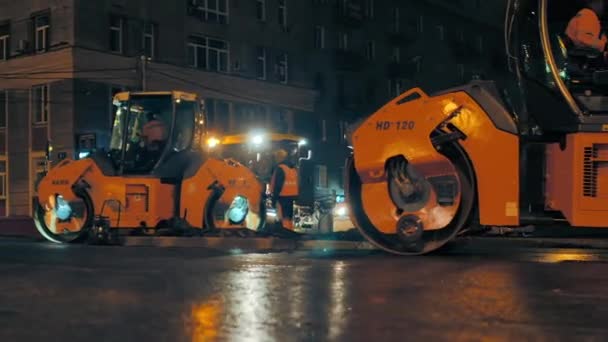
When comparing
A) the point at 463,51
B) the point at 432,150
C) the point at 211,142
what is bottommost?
the point at 432,150

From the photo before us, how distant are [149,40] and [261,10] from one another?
28.1ft

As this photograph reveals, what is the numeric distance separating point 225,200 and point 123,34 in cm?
2483

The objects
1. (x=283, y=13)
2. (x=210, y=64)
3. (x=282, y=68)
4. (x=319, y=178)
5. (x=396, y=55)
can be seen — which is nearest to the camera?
(x=319, y=178)

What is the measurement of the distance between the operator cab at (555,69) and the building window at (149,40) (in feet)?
98.6

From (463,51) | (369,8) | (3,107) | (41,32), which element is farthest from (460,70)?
(3,107)

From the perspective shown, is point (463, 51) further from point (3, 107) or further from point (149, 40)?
point (3, 107)

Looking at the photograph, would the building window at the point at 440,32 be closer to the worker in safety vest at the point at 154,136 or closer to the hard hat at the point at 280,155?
the hard hat at the point at 280,155

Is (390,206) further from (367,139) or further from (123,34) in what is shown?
(123,34)

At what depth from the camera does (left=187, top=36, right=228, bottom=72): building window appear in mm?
41156

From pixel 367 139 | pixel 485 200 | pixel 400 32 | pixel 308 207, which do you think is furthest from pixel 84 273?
pixel 400 32

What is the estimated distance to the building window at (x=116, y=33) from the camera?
3753cm

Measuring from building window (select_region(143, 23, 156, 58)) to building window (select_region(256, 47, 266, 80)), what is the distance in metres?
7.29

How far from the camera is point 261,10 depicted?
4559 cm

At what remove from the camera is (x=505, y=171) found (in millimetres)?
10047
